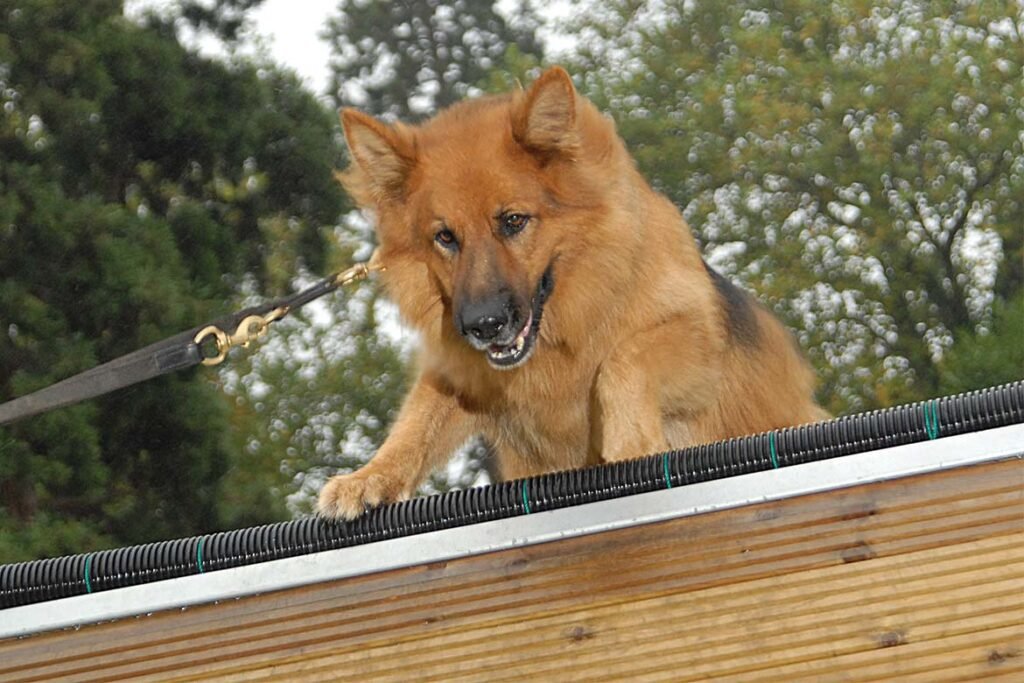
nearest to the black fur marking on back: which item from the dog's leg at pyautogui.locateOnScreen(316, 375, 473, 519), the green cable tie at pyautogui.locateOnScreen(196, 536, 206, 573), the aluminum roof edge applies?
the dog's leg at pyautogui.locateOnScreen(316, 375, 473, 519)

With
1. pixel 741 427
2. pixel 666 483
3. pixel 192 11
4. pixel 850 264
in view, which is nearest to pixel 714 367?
pixel 741 427

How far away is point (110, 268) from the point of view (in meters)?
10.5

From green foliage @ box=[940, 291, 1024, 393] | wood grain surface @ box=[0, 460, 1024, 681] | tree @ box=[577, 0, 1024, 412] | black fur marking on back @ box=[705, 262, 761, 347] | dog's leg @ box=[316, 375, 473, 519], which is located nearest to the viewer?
wood grain surface @ box=[0, 460, 1024, 681]

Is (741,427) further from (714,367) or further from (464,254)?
(464,254)

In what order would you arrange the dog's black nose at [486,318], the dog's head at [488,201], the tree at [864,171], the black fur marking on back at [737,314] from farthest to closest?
1. the tree at [864,171]
2. the black fur marking on back at [737,314]
3. the dog's head at [488,201]
4. the dog's black nose at [486,318]

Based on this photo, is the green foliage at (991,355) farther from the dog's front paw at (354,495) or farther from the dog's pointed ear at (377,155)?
the dog's front paw at (354,495)

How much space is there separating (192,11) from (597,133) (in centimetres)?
1010

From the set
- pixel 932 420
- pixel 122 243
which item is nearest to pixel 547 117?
pixel 932 420

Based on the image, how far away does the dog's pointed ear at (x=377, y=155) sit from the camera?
140 inches

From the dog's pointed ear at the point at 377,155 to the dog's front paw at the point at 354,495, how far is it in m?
0.89

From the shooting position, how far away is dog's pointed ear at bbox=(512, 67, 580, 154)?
346 cm

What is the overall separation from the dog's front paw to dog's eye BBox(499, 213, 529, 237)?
76 cm

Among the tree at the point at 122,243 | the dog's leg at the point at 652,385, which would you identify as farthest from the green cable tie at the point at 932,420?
the tree at the point at 122,243

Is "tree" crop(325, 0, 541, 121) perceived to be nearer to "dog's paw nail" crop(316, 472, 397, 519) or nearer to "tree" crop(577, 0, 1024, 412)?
"tree" crop(577, 0, 1024, 412)
